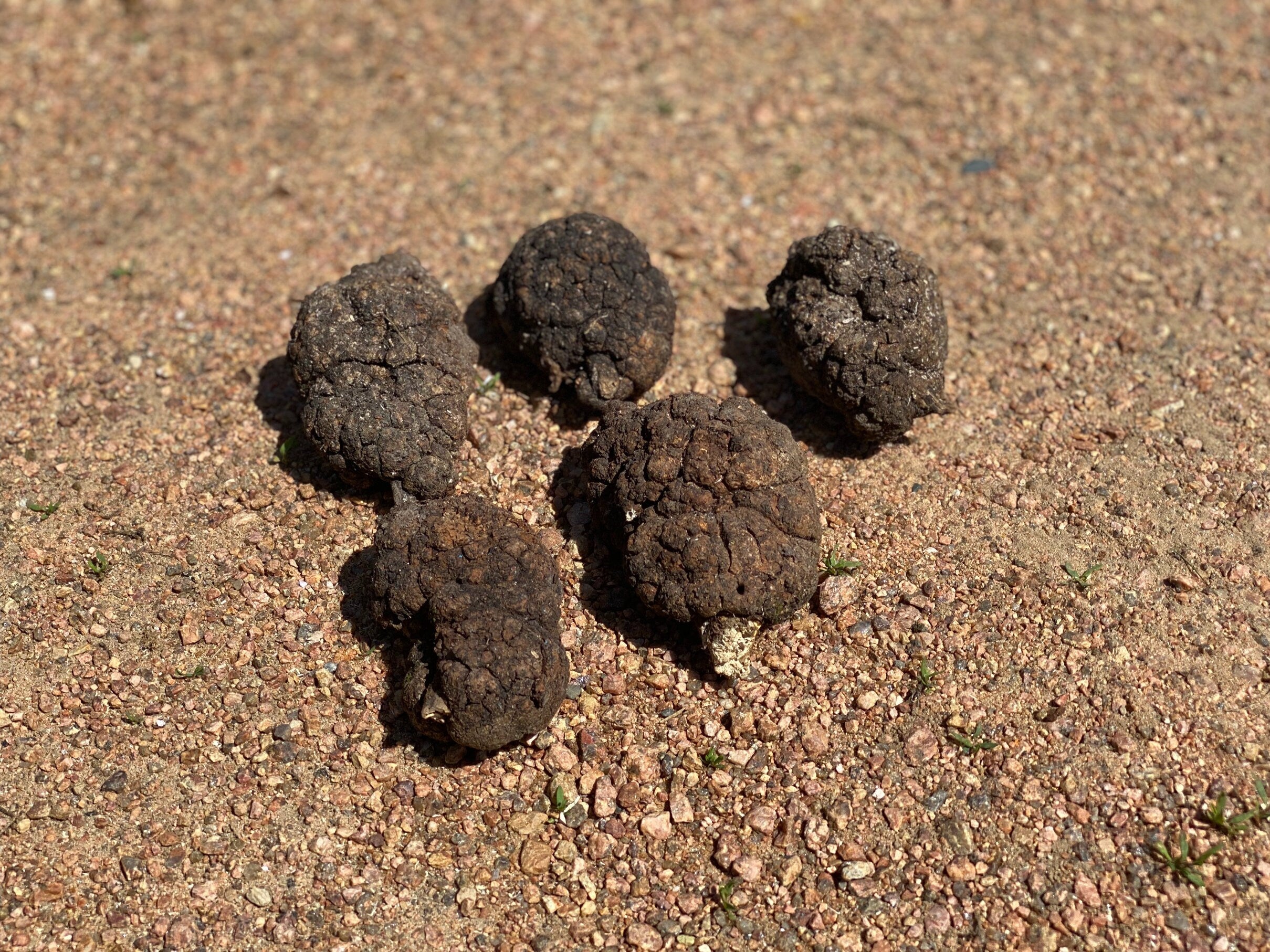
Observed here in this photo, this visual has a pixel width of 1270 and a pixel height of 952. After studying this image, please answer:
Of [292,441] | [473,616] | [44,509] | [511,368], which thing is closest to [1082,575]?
[473,616]

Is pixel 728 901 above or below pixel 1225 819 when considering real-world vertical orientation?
below

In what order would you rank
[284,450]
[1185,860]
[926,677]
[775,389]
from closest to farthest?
1. [1185,860]
2. [926,677]
3. [284,450]
4. [775,389]

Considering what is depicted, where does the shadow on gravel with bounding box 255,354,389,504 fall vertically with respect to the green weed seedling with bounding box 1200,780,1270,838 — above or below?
below

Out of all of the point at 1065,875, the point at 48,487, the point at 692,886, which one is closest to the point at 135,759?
the point at 48,487

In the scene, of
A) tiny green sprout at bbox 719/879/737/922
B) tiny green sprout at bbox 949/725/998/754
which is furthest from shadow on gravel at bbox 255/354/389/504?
tiny green sprout at bbox 949/725/998/754

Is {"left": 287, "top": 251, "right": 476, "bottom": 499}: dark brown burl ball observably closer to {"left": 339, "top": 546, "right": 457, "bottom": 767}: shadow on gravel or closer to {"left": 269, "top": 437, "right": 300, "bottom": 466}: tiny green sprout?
{"left": 269, "top": 437, "right": 300, "bottom": 466}: tiny green sprout

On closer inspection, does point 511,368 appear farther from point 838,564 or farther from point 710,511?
point 838,564

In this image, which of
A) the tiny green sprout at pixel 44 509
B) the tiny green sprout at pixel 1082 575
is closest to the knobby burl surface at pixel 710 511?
the tiny green sprout at pixel 1082 575
